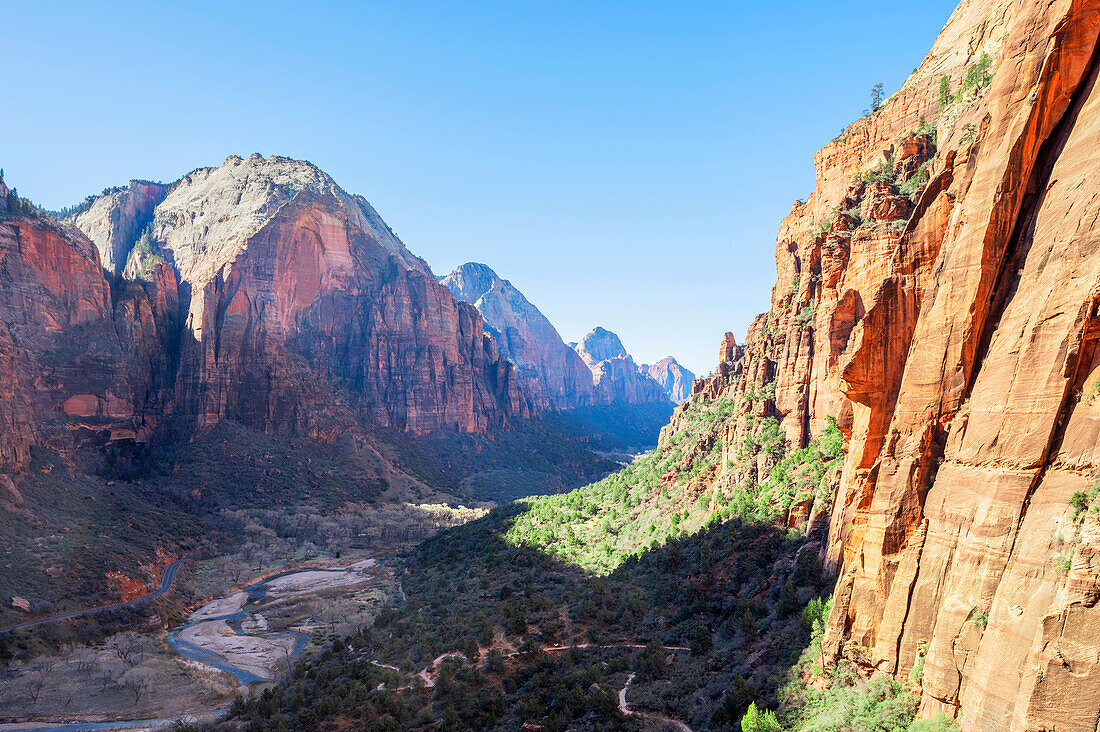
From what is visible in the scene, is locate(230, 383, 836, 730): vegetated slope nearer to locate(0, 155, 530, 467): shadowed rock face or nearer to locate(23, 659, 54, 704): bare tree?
locate(23, 659, 54, 704): bare tree

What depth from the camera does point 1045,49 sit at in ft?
47.8

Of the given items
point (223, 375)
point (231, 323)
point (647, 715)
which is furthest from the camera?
point (231, 323)

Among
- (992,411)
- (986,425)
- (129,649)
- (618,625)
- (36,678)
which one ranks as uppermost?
(992,411)

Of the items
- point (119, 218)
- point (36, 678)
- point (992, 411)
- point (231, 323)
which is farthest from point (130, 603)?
point (119, 218)

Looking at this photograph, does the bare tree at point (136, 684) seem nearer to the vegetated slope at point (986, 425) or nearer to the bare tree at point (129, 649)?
the bare tree at point (129, 649)

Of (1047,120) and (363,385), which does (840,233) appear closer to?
(1047,120)

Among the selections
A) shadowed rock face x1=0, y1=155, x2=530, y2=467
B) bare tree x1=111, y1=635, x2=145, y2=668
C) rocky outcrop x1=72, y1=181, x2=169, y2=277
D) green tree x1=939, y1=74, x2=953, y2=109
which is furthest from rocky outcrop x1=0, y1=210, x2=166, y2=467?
green tree x1=939, y1=74, x2=953, y2=109

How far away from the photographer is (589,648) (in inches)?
1277

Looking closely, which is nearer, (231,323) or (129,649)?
(129,649)

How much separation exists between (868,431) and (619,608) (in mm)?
23498

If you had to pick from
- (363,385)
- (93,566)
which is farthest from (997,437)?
(363,385)

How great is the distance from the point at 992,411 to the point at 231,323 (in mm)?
121977

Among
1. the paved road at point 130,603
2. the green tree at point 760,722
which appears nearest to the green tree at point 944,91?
the green tree at point 760,722

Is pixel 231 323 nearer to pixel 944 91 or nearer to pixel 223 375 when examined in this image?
pixel 223 375
